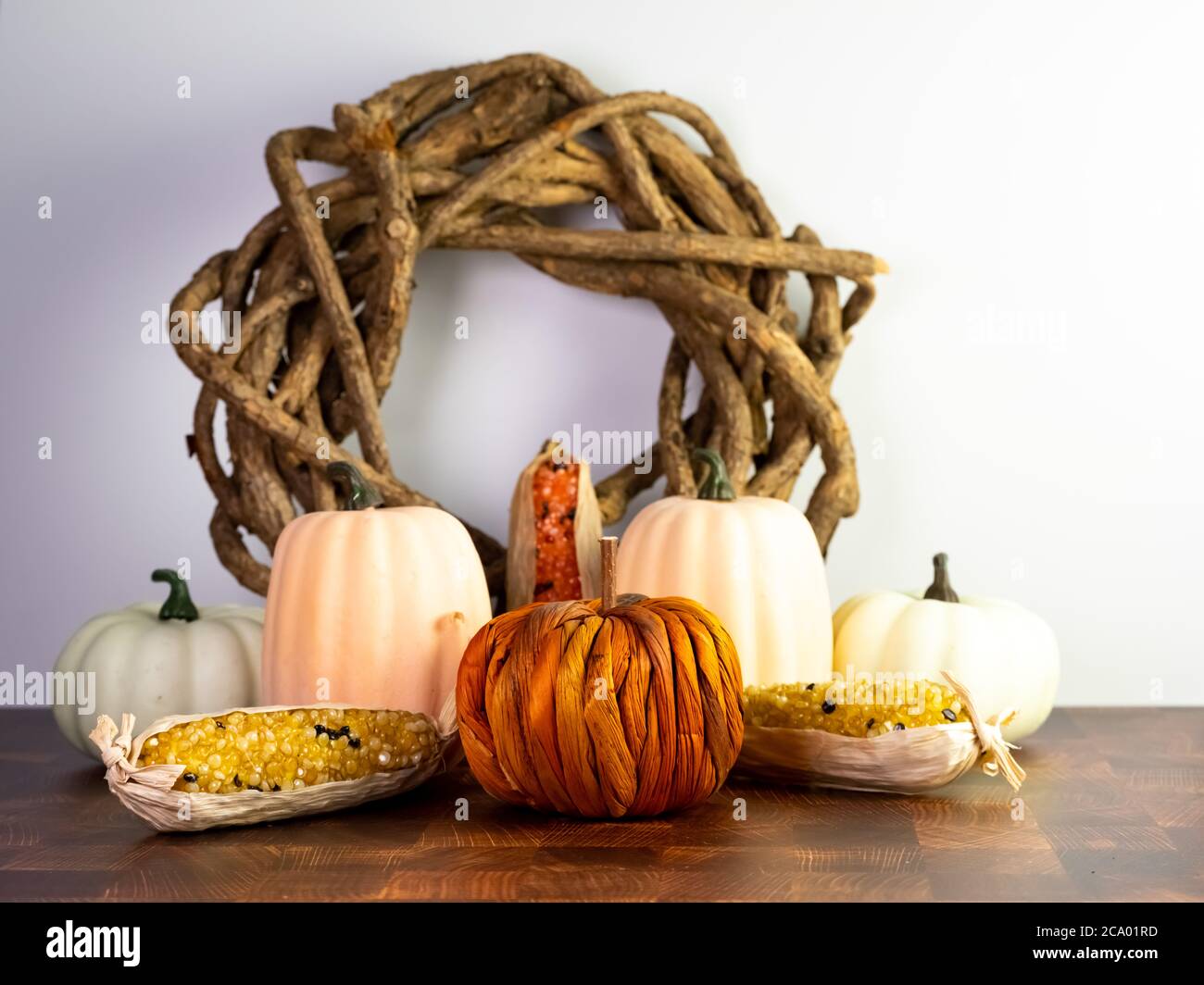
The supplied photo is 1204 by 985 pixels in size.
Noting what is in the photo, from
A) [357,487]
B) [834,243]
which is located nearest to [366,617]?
[357,487]

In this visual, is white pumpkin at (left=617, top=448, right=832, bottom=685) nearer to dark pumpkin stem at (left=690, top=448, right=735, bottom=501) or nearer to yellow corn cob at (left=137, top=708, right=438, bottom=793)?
dark pumpkin stem at (left=690, top=448, right=735, bottom=501)

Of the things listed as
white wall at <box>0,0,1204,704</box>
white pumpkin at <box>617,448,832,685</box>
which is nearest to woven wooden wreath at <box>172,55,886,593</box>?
white wall at <box>0,0,1204,704</box>

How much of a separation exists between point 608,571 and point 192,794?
33 cm

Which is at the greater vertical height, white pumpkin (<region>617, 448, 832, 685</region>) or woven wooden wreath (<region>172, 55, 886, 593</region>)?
woven wooden wreath (<region>172, 55, 886, 593</region>)

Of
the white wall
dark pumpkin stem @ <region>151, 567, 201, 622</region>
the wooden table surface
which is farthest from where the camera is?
the white wall

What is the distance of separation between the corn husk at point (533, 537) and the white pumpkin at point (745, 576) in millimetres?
53

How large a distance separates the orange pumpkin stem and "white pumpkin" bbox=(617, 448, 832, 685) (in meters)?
0.12

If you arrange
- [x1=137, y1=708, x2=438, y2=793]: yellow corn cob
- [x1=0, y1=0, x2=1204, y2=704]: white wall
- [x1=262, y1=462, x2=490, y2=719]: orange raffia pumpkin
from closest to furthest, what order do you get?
[x1=137, y1=708, x2=438, y2=793]: yellow corn cob, [x1=262, y1=462, x2=490, y2=719]: orange raffia pumpkin, [x1=0, y1=0, x2=1204, y2=704]: white wall

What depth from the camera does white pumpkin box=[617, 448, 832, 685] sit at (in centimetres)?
112

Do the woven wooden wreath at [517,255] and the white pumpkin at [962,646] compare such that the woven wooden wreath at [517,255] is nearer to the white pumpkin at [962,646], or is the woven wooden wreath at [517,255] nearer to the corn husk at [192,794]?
the white pumpkin at [962,646]

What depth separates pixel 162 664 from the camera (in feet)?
3.82

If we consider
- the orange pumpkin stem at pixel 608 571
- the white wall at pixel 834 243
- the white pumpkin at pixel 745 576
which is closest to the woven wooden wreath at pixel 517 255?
the white wall at pixel 834 243

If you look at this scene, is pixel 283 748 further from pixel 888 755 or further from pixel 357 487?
pixel 888 755
